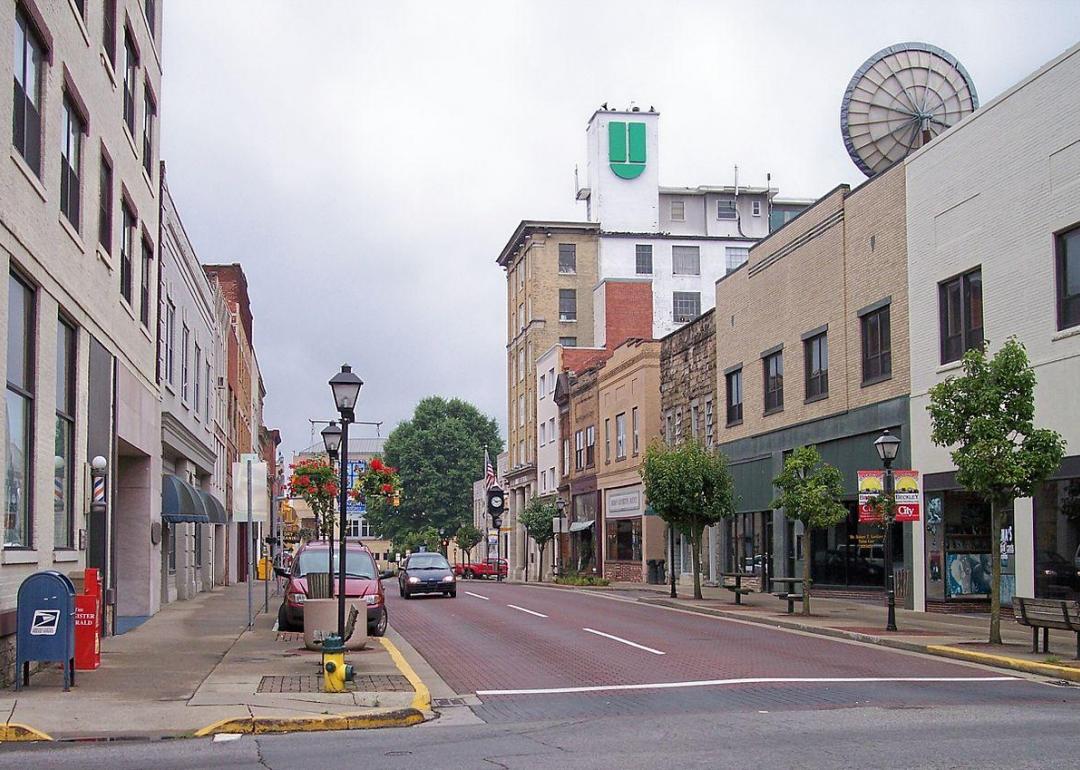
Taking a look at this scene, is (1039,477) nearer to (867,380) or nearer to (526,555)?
(867,380)

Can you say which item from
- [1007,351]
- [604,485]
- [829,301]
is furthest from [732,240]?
[1007,351]

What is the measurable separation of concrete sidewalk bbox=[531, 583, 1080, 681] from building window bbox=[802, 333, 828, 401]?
5.65 metres

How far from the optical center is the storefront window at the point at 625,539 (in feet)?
168

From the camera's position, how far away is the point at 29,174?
1524cm

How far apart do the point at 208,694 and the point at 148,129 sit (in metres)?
16.6

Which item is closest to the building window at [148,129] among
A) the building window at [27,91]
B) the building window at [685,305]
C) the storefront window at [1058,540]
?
the building window at [27,91]

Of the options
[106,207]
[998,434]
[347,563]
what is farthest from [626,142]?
[998,434]

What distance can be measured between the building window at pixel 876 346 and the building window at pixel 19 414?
20462mm

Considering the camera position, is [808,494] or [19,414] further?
[808,494]

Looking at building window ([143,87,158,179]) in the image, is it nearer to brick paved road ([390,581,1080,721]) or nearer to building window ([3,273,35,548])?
brick paved road ([390,581,1080,721])

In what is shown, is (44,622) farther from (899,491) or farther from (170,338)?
(170,338)

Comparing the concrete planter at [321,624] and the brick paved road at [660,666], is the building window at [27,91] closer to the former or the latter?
the concrete planter at [321,624]

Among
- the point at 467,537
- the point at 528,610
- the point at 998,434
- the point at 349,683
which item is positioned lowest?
the point at 467,537

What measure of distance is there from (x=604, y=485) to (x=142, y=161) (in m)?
34.0
